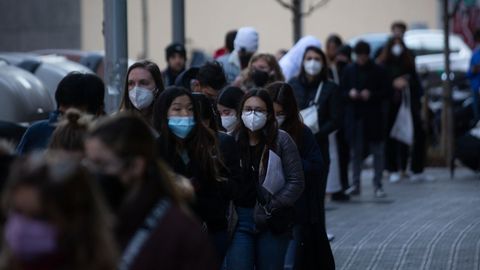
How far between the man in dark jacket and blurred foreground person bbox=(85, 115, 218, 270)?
11.7 meters

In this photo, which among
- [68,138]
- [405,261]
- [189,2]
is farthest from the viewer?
[189,2]

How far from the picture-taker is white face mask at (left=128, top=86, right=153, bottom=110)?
8781mm

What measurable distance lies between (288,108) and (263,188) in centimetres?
95

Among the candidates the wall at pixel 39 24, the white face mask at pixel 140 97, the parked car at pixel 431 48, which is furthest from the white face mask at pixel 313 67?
the parked car at pixel 431 48

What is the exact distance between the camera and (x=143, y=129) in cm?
486

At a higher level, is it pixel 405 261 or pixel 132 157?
pixel 132 157

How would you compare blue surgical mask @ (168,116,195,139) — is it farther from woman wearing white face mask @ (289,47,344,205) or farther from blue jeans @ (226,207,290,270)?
woman wearing white face mask @ (289,47,344,205)

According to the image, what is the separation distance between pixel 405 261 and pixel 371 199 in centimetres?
526

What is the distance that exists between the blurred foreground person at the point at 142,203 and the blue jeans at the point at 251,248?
363 centimetres

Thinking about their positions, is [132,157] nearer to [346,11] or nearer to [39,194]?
[39,194]

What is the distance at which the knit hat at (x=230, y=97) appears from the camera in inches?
372

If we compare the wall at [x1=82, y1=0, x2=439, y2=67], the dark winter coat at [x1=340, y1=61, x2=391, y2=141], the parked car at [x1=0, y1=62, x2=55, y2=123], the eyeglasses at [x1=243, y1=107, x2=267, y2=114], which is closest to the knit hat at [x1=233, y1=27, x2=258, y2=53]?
the parked car at [x1=0, y1=62, x2=55, y2=123]

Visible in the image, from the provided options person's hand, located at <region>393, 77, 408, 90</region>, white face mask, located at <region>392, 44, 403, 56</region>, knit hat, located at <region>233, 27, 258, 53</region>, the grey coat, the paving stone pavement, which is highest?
knit hat, located at <region>233, 27, 258, 53</region>

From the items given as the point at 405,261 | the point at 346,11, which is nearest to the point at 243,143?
the point at 405,261
